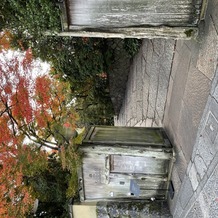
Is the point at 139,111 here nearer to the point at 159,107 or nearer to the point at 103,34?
the point at 159,107

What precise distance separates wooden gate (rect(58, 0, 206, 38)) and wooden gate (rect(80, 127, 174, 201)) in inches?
110

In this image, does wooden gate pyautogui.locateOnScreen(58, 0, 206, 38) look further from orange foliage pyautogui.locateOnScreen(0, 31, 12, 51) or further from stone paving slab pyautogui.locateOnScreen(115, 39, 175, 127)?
orange foliage pyautogui.locateOnScreen(0, 31, 12, 51)

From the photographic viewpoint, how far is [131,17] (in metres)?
4.25

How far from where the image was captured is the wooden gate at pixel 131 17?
4121 mm

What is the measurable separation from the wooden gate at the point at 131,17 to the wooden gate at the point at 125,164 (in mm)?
2784

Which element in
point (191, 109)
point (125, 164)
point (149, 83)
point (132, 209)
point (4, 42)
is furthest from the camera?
point (149, 83)

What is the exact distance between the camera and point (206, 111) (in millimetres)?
4488

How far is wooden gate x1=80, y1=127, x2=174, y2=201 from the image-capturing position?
6.29m

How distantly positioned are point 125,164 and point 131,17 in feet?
11.8

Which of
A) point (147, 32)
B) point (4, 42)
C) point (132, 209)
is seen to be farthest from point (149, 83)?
point (4, 42)

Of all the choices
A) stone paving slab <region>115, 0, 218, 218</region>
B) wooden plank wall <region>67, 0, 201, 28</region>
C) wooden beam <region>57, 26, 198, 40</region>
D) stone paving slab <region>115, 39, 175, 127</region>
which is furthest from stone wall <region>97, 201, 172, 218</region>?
wooden plank wall <region>67, 0, 201, 28</region>

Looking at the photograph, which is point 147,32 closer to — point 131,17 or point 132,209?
point 131,17

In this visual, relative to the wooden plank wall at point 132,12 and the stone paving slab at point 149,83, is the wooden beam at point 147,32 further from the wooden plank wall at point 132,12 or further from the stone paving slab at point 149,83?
the stone paving slab at point 149,83

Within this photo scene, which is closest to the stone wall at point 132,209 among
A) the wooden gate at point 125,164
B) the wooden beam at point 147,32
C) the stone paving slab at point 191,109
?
the wooden gate at point 125,164
